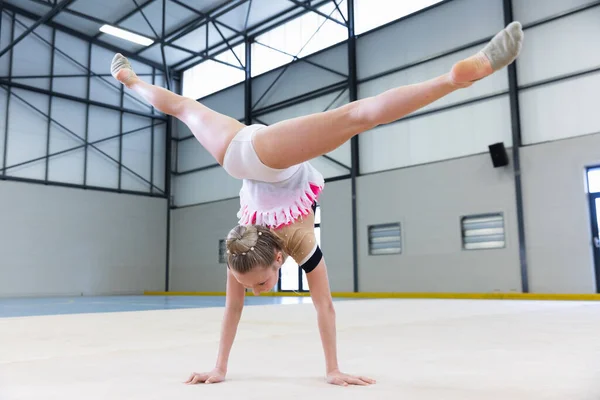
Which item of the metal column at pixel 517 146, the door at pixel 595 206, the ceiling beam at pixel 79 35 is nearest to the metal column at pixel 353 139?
the metal column at pixel 517 146

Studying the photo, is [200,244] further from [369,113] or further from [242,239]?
[369,113]

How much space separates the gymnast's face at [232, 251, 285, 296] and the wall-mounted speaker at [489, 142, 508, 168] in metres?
8.71

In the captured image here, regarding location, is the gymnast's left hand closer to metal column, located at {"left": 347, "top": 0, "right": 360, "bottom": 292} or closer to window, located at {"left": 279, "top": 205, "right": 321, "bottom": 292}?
metal column, located at {"left": 347, "top": 0, "right": 360, "bottom": 292}

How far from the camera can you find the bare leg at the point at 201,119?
2.20 metres

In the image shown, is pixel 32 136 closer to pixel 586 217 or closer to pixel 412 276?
pixel 412 276

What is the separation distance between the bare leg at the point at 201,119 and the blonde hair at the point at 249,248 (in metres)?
0.42

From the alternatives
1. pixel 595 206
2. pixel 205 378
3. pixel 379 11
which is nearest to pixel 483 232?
pixel 595 206

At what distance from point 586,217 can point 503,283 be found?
71.6 inches

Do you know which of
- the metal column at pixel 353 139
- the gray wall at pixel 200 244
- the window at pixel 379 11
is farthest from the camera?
the gray wall at pixel 200 244

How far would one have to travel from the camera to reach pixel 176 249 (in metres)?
16.9

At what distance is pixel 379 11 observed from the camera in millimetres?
12242

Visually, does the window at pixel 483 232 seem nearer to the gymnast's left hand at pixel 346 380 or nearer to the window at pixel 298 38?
the window at pixel 298 38

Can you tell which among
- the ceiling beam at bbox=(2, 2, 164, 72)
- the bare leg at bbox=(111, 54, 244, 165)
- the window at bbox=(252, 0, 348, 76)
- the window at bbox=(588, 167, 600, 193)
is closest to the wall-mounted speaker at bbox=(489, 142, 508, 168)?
the window at bbox=(588, 167, 600, 193)

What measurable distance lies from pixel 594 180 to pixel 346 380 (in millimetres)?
8766
